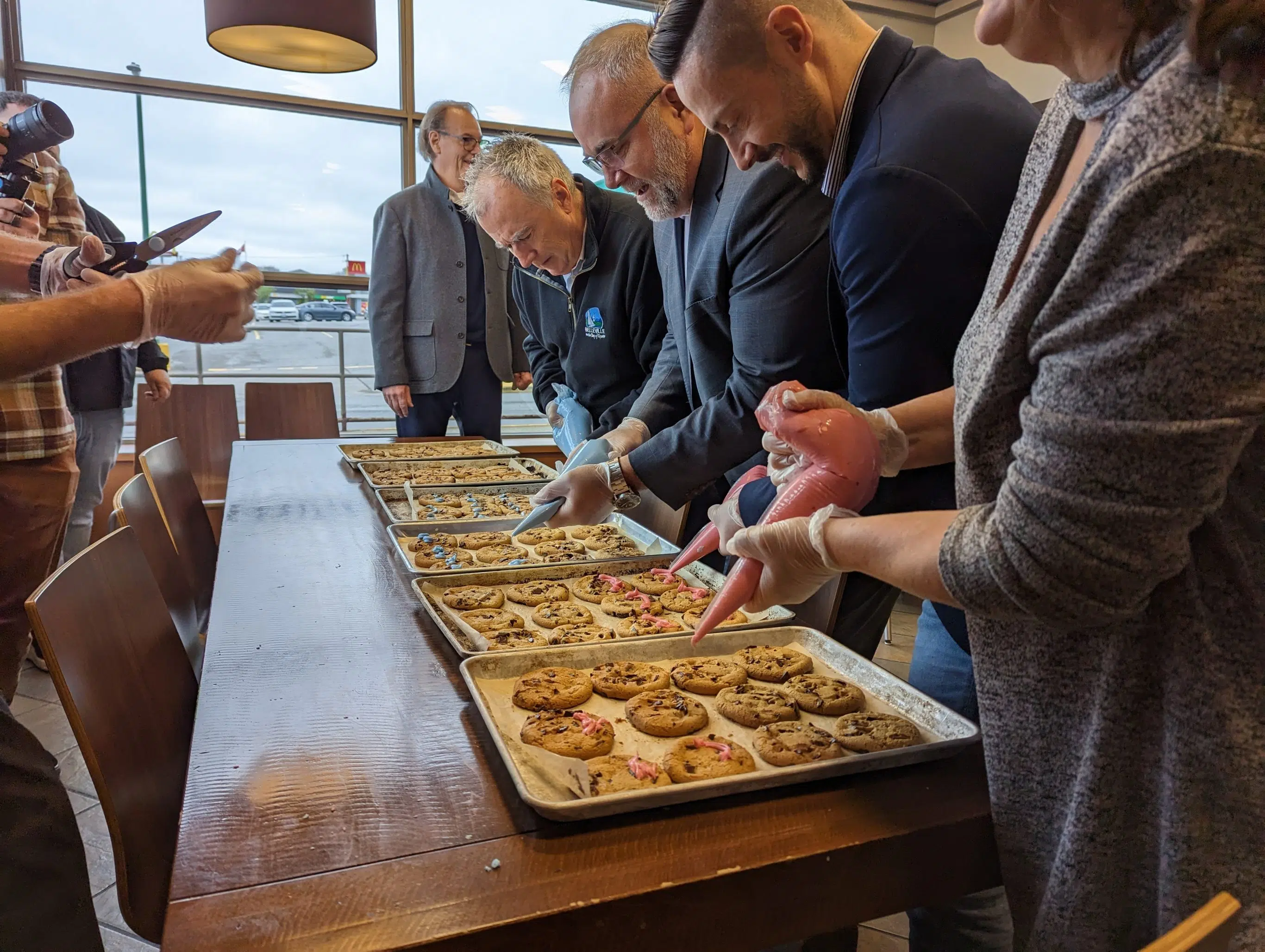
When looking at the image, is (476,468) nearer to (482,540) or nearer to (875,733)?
(482,540)

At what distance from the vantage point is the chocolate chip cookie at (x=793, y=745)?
0.92 metres

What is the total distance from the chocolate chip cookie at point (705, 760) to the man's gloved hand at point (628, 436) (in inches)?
40.0

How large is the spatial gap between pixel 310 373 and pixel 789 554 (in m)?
4.51

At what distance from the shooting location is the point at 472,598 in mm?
1471

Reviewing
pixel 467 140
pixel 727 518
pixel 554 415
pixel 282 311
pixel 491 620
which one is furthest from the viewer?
pixel 282 311

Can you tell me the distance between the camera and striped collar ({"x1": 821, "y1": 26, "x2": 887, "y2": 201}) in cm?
126

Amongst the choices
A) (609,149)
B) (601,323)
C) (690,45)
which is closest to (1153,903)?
(690,45)

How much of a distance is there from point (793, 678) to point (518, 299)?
2232mm

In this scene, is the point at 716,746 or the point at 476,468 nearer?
the point at 716,746

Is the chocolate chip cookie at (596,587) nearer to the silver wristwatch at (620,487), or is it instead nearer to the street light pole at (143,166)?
the silver wristwatch at (620,487)

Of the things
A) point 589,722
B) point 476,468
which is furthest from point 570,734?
point 476,468

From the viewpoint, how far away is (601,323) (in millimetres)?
2559

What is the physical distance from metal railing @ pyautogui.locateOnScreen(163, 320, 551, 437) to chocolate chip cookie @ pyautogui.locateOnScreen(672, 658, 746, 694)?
3.64 m

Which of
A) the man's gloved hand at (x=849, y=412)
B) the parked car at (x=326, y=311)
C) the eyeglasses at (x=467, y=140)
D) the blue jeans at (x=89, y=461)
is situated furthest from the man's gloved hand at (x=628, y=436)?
the parked car at (x=326, y=311)
